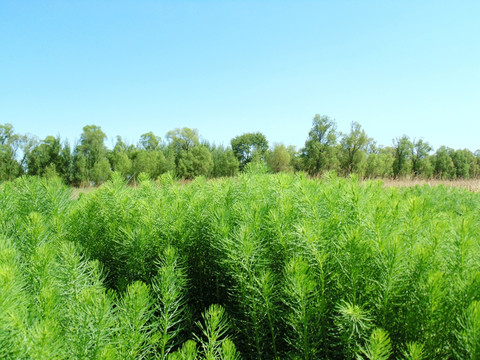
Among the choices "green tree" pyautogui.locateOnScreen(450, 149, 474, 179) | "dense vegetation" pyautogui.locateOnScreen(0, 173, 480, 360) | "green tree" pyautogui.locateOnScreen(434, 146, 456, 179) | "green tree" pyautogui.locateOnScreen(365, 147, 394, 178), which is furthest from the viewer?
"green tree" pyautogui.locateOnScreen(450, 149, 474, 179)

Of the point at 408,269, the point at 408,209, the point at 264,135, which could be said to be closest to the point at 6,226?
the point at 408,269

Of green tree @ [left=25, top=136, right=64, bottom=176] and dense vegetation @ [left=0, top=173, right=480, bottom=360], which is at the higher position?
green tree @ [left=25, top=136, right=64, bottom=176]

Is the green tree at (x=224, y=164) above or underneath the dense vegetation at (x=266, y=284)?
above

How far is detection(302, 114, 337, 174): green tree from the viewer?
30.1 m

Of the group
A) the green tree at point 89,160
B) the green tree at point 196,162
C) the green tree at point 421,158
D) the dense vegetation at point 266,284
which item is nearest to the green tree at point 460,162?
the green tree at point 421,158

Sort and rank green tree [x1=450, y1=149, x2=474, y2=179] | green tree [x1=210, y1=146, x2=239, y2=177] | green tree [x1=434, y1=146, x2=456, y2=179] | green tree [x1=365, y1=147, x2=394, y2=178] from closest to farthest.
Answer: green tree [x1=210, y1=146, x2=239, y2=177] → green tree [x1=365, y1=147, x2=394, y2=178] → green tree [x1=434, y1=146, x2=456, y2=179] → green tree [x1=450, y1=149, x2=474, y2=179]

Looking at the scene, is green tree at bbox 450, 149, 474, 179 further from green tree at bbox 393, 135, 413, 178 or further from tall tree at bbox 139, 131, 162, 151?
tall tree at bbox 139, 131, 162, 151

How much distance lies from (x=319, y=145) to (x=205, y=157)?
1252 cm

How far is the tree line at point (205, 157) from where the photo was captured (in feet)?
68.8

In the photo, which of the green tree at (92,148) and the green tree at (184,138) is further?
the green tree at (184,138)

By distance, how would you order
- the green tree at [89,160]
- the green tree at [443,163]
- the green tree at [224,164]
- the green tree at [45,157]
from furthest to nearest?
1. the green tree at [443,163]
2. the green tree at [224,164]
3. the green tree at [45,157]
4. the green tree at [89,160]

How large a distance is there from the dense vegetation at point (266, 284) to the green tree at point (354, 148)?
29.1 metres

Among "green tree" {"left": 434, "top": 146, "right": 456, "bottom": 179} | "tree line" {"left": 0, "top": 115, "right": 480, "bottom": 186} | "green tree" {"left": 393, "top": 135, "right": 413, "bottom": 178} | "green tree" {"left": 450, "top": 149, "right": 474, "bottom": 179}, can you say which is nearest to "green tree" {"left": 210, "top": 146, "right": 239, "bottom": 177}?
"tree line" {"left": 0, "top": 115, "right": 480, "bottom": 186}

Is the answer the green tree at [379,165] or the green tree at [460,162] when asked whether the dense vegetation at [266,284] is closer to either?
the green tree at [379,165]
